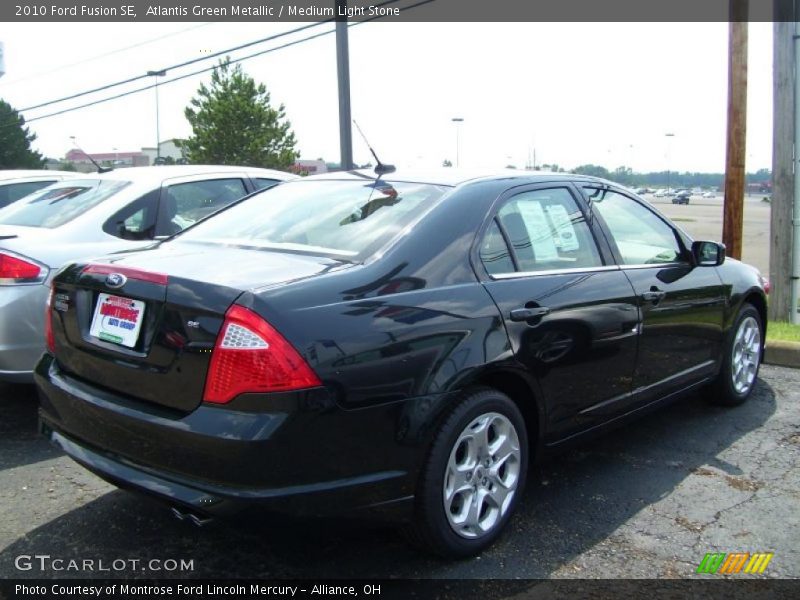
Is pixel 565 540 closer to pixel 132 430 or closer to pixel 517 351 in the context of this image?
pixel 517 351

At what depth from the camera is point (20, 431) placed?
14.9ft

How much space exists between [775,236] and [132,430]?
7814mm

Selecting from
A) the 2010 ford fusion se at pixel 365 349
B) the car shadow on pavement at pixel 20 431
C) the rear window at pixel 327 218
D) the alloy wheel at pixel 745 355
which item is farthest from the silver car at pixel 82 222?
the alloy wheel at pixel 745 355

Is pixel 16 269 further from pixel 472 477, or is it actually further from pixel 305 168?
pixel 305 168

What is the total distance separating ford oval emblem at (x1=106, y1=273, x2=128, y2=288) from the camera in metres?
2.78

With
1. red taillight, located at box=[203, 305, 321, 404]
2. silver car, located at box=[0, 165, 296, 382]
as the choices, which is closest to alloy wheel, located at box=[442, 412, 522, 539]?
red taillight, located at box=[203, 305, 321, 404]

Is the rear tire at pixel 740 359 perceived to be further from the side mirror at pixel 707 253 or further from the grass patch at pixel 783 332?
the grass patch at pixel 783 332

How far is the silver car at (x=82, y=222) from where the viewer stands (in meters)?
4.30

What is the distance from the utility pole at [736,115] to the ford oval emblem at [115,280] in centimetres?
758

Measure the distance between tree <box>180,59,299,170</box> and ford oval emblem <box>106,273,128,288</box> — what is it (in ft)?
154

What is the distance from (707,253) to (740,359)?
104 centimetres

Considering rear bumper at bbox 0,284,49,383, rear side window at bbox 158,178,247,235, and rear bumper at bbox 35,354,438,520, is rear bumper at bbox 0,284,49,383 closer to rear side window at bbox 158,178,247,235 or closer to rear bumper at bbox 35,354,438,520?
rear side window at bbox 158,178,247,235

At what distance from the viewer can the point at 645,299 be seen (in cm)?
391

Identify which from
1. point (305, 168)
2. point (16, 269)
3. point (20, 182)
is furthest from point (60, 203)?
point (305, 168)
